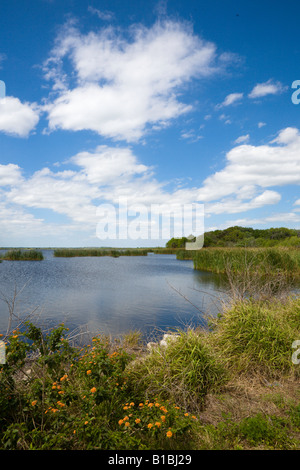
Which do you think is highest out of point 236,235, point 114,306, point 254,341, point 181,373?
point 236,235

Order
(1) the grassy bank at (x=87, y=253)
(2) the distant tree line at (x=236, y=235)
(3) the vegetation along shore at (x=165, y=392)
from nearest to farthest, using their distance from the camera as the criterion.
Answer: (3) the vegetation along shore at (x=165, y=392) < (1) the grassy bank at (x=87, y=253) < (2) the distant tree line at (x=236, y=235)

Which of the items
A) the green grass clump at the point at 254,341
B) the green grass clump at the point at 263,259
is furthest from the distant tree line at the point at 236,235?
the green grass clump at the point at 254,341

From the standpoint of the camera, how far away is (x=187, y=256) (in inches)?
1681

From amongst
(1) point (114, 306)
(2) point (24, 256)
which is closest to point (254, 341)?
(1) point (114, 306)

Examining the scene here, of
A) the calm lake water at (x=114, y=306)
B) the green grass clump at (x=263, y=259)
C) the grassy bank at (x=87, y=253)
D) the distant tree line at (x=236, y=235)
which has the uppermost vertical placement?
the distant tree line at (x=236, y=235)

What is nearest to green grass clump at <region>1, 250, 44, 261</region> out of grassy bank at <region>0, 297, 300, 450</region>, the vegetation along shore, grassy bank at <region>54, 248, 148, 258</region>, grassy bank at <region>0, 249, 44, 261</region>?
grassy bank at <region>0, 249, 44, 261</region>

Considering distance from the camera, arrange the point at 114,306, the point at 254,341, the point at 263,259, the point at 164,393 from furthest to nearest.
A: the point at 263,259 → the point at 114,306 → the point at 254,341 → the point at 164,393

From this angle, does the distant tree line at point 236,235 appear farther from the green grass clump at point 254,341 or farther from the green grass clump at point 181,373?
the green grass clump at point 181,373

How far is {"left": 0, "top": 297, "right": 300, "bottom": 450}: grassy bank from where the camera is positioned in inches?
104

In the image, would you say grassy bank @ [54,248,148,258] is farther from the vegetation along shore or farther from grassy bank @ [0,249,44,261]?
the vegetation along shore

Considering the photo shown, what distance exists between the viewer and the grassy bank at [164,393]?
2654mm

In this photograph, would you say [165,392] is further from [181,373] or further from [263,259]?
[263,259]

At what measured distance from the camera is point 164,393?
3.68 meters
